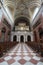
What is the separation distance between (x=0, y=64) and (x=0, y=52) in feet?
3.34

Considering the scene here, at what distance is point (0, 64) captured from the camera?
266 cm

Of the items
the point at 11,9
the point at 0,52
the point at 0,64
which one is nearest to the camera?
the point at 0,64

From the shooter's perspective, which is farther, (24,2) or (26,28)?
(26,28)

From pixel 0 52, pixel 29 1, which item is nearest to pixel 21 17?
pixel 29 1

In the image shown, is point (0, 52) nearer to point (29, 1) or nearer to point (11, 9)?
point (29, 1)

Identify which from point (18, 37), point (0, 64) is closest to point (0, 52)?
point (0, 64)

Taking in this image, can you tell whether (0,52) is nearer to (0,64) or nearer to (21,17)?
(0,64)

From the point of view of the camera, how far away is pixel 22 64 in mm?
2672

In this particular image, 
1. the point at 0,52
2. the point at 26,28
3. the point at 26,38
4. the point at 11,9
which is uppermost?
the point at 11,9

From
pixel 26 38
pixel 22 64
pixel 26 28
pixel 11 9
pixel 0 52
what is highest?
pixel 11 9

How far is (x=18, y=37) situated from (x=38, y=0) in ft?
35.0

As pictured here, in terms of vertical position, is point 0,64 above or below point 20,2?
below

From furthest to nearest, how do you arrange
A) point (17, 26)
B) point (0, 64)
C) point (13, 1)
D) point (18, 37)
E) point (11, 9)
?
point (17, 26) < point (18, 37) < point (11, 9) < point (13, 1) < point (0, 64)

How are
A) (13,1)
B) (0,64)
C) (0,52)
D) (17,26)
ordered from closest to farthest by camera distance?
1. (0,64)
2. (0,52)
3. (13,1)
4. (17,26)
